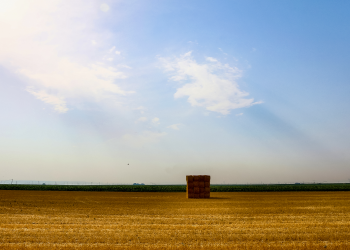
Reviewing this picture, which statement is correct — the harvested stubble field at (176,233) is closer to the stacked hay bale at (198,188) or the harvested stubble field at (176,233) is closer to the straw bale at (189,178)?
the stacked hay bale at (198,188)

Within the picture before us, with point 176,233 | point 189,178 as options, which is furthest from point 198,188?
point 176,233

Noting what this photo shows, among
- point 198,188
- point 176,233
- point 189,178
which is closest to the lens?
point 176,233

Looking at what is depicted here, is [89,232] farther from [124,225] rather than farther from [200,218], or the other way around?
[200,218]

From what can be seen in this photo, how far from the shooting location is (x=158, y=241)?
36.8ft

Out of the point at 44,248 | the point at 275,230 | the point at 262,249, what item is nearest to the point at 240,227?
the point at 275,230

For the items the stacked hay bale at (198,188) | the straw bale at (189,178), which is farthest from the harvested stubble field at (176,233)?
the straw bale at (189,178)

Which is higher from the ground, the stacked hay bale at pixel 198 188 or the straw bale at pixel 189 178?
the straw bale at pixel 189 178

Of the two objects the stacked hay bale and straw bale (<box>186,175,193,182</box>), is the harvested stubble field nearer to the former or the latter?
the stacked hay bale

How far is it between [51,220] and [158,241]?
8.02 meters

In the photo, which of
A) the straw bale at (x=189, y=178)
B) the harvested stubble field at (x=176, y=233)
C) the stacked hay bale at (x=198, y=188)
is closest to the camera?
the harvested stubble field at (x=176, y=233)

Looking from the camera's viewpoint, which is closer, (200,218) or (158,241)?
(158,241)

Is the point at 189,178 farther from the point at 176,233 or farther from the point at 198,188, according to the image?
the point at 176,233

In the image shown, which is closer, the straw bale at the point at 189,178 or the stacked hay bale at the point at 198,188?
the stacked hay bale at the point at 198,188

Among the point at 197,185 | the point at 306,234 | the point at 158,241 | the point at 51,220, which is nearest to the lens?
the point at 158,241
